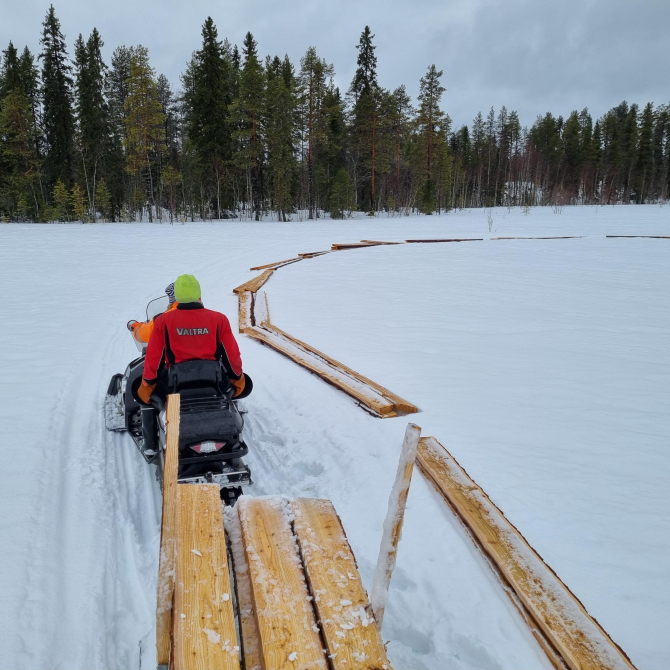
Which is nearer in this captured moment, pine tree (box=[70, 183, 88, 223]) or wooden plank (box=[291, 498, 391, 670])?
wooden plank (box=[291, 498, 391, 670])

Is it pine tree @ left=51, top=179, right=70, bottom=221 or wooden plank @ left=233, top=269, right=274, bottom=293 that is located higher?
pine tree @ left=51, top=179, right=70, bottom=221

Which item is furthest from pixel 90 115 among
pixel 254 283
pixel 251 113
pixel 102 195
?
pixel 254 283

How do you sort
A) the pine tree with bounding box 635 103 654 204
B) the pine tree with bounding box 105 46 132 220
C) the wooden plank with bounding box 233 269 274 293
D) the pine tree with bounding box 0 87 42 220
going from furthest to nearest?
the pine tree with bounding box 635 103 654 204 < the pine tree with bounding box 105 46 132 220 < the pine tree with bounding box 0 87 42 220 < the wooden plank with bounding box 233 269 274 293

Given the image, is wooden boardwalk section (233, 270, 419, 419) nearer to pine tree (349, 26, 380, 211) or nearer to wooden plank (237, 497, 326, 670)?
wooden plank (237, 497, 326, 670)

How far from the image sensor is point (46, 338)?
7410 mm

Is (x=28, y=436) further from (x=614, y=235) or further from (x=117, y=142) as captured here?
(x=117, y=142)

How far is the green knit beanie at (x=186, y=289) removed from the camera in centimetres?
349

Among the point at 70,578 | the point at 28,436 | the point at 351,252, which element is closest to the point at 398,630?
the point at 70,578

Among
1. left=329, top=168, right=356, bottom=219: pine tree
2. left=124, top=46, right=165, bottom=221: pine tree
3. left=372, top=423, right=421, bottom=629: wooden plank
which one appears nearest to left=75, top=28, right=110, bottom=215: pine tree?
left=124, top=46, right=165, bottom=221: pine tree

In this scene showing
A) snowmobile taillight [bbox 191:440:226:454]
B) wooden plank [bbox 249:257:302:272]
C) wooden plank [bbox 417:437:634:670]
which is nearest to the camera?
wooden plank [bbox 417:437:634:670]

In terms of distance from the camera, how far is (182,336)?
11.7 feet

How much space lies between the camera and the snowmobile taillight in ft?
10.6

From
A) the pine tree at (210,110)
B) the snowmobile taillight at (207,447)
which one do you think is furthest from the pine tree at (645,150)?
the snowmobile taillight at (207,447)

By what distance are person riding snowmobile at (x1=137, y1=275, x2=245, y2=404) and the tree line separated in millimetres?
33768
